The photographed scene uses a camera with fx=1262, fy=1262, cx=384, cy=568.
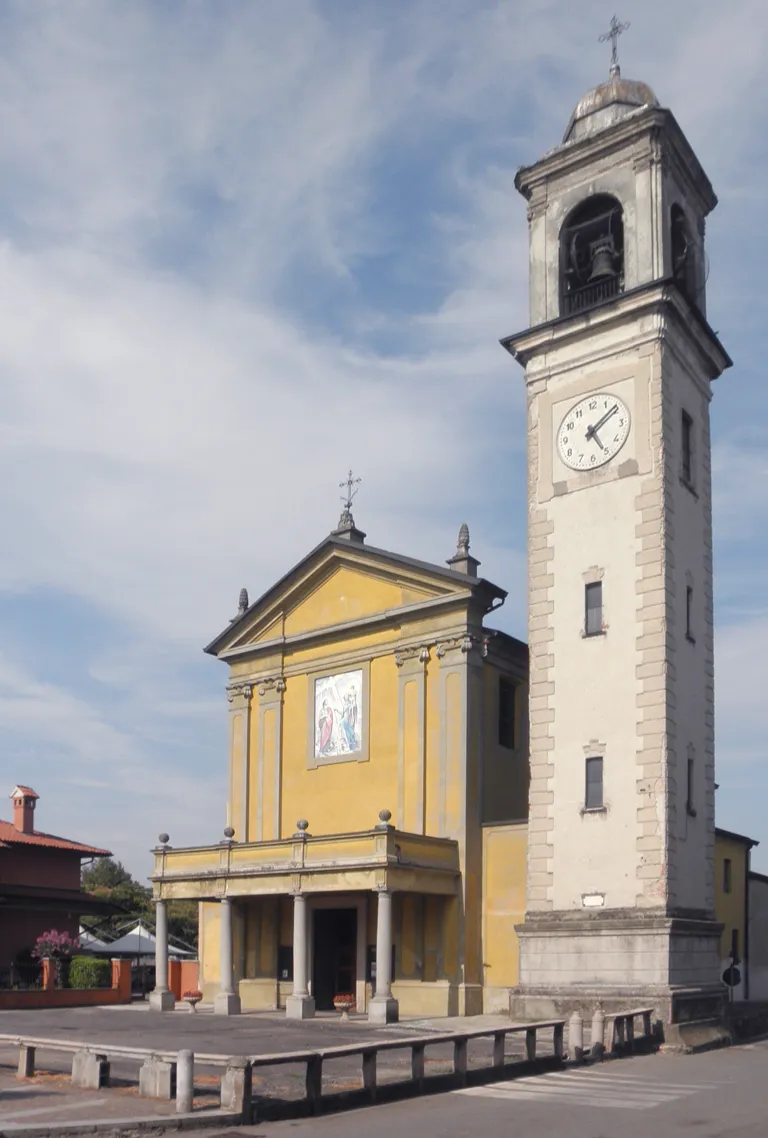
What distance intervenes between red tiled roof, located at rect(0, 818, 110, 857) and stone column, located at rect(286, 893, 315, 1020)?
17263 mm

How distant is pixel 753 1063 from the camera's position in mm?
22922

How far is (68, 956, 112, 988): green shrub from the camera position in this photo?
41.4 m

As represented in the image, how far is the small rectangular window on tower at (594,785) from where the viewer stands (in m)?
28.8

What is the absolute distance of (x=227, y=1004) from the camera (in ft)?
111

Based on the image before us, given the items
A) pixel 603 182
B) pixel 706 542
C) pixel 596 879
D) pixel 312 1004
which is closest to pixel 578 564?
pixel 706 542

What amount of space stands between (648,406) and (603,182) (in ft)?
21.4

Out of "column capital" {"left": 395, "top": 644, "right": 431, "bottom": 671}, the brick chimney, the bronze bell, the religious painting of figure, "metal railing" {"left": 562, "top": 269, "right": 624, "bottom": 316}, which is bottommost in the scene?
the brick chimney

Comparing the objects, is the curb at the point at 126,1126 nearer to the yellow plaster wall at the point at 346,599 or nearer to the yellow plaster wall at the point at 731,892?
the yellow plaster wall at the point at 346,599

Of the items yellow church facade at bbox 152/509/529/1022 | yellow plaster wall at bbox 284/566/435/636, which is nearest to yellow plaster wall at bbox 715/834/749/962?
yellow church facade at bbox 152/509/529/1022

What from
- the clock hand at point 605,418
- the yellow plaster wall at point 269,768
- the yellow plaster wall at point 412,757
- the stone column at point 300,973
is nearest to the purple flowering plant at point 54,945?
the yellow plaster wall at point 269,768

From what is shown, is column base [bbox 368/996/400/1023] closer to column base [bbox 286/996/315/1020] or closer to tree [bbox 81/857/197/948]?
column base [bbox 286/996/315/1020]

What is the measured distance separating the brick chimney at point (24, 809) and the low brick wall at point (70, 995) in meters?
10.9

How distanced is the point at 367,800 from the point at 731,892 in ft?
41.7

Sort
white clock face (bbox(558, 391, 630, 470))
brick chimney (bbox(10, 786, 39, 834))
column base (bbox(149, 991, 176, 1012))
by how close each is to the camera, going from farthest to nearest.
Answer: brick chimney (bbox(10, 786, 39, 834)) < column base (bbox(149, 991, 176, 1012)) < white clock face (bbox(558, 391, 630, 470))
